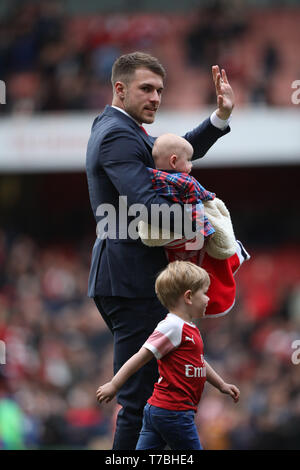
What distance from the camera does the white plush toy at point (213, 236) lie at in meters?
3.59

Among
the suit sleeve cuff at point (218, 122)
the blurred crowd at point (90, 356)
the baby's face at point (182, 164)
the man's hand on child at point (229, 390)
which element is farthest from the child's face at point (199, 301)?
the blurred crowd at point (90, 356)

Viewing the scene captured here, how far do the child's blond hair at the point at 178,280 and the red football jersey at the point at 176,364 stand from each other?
0.34 feet

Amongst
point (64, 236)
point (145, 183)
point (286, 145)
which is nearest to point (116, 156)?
point (145, 183)

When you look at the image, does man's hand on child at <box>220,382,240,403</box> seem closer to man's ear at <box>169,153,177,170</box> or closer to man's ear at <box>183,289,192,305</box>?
man's ear at <box>183,289,192,305</box>

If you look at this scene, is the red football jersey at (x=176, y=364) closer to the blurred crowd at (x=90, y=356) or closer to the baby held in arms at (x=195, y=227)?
the baby held in arms at (x=195, y=227)

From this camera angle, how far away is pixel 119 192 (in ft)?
11.9

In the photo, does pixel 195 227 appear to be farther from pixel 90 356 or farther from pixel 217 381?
pixel 90 356

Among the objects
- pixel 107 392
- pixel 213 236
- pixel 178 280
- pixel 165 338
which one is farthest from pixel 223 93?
pixel 107 392

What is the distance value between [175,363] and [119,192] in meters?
0.73

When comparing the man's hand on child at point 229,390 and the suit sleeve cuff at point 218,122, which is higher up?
the suit sleeve cuff at point 218,122

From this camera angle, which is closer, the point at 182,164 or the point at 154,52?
the point at 182,164

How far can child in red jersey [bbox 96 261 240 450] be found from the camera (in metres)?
3.46

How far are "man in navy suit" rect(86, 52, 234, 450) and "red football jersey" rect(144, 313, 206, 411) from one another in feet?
0.74

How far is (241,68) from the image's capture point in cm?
1330
